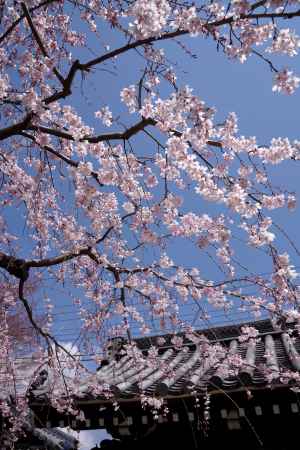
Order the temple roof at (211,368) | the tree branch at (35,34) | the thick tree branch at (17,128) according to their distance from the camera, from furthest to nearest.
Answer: the temple roof at (211,368)
the thick tree branch at (17,128)
the tree branch at (35,34)

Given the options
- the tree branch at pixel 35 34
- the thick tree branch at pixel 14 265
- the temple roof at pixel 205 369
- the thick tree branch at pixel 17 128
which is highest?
the tree branch at pixel 35 34

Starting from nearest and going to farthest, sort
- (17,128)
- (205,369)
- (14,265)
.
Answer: (17,128)
(14,265)
(205,369)

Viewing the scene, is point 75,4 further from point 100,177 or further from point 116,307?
point 116,307

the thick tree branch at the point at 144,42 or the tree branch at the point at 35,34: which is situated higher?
the tree branch at the point at 35,34

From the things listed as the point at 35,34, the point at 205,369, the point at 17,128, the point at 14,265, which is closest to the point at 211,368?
the point at 205,369

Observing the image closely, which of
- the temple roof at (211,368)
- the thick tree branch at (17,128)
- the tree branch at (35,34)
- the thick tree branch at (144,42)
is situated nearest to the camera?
the thick tree branch at (144,42)

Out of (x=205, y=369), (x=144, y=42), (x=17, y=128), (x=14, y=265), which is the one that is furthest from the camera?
(x=205, y=369)

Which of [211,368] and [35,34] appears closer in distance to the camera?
[35,34]

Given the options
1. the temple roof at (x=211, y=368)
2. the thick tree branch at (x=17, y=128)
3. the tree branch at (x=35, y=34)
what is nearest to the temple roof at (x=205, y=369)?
the temple roof at (x=211, y=368)

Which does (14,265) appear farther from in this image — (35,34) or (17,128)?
(35,34)

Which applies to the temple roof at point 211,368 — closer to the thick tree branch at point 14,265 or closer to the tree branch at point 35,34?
the thick tree branch at point 14,265

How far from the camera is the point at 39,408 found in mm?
5207

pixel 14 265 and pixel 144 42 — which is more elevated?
pixel 144 42

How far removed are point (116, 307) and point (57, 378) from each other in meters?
1.49
